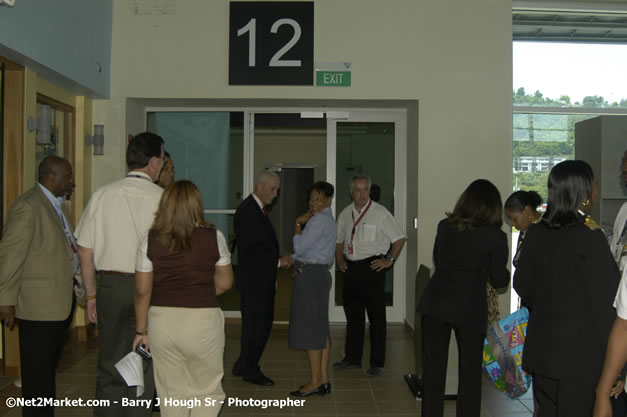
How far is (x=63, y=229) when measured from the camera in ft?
11.0

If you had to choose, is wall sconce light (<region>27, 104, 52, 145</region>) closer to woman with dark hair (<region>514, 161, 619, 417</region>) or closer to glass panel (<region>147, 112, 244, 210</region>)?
glass panel (<region>147, 112, 244, 210</region>)

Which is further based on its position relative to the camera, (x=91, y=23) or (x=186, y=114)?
(x=186, y=114)

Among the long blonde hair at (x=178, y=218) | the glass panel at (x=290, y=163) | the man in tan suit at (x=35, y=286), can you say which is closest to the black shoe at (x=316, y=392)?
the man in tan suit at (x=35, y=286)

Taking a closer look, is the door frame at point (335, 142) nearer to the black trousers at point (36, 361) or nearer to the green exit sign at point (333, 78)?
the green exit sign at point (333, 78)

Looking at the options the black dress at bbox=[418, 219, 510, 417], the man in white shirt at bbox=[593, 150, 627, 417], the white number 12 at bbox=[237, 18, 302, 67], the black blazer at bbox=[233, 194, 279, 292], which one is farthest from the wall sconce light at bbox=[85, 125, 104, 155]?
the man in white shirt at bbox=[593, 150, 627, 417]

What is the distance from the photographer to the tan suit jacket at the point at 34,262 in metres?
3.12

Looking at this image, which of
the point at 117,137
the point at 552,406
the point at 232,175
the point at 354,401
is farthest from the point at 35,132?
the point at 552,406

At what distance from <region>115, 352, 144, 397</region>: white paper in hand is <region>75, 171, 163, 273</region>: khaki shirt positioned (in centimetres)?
52

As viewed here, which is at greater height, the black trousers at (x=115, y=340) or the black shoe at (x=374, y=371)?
the black trousers at (x=115, y=340)

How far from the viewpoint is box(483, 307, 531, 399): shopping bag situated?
300cm

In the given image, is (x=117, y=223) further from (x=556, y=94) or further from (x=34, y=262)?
(x=556, y=94)

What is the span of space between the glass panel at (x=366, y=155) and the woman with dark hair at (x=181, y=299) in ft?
14.4

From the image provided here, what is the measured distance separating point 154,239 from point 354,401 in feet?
7.85

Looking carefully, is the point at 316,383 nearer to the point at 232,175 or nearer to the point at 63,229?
the point at 63,229
